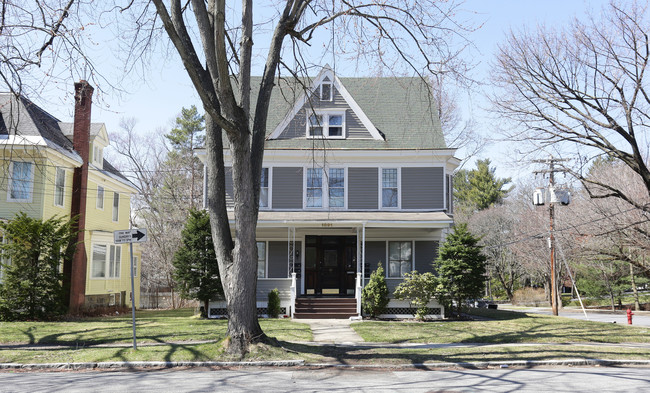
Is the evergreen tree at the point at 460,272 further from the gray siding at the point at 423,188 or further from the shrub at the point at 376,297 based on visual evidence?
the gray siding at the point at 423,188

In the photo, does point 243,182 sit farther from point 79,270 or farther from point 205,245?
point 79,270

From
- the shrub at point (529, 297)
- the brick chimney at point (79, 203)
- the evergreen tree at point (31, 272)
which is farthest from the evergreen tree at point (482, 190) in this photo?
the evergreen tree at point (31, 272)

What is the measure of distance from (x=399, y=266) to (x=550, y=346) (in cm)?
977

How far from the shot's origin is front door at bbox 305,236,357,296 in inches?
853

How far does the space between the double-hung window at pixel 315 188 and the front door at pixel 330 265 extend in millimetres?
1397

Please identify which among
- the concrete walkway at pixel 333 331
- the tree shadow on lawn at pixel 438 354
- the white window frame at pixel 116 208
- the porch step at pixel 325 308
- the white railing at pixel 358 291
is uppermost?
the white window frame at pixel 116 208

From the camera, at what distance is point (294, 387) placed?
8.05 meters

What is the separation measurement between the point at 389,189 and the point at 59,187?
1316 centimetres

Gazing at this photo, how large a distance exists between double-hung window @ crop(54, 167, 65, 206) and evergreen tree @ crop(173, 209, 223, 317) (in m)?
6.24

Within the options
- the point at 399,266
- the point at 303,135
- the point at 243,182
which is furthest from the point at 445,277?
the point at 243,182

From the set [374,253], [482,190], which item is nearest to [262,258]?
[374,253]

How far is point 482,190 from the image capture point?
62500mm

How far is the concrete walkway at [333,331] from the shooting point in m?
13.5

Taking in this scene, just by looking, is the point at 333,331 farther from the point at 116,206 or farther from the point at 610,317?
the point at 610,317
